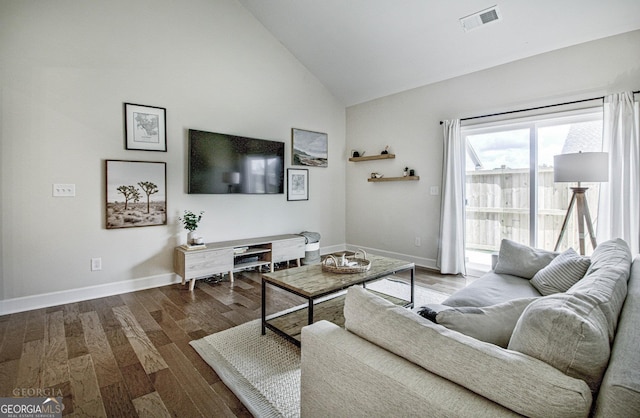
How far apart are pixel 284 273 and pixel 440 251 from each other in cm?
267

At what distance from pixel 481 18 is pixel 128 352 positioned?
4494mm

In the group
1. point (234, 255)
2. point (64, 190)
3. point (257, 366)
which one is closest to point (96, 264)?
point (64, 190)

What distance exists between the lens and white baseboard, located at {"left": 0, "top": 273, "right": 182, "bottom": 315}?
2.96 meters

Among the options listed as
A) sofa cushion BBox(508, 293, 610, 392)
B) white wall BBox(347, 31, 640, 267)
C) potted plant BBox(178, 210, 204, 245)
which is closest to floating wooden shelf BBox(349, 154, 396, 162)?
white wall BBox(347, 31, 640, 267)

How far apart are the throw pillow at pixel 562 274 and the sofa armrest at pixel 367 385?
1797 mm

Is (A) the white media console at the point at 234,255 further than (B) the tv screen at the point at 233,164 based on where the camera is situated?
No

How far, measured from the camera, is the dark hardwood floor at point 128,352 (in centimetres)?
174

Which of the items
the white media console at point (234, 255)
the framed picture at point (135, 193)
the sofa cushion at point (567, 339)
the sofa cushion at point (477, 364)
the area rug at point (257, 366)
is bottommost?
the area rug at point (257, 366)

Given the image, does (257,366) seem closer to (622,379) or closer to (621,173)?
(622,379)

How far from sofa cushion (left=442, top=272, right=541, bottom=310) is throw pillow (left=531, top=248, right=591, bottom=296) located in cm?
8

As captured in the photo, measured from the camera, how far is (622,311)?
42.9 inches

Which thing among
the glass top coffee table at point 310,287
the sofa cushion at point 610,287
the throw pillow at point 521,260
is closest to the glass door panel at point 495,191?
the throw pillow at point 521,260

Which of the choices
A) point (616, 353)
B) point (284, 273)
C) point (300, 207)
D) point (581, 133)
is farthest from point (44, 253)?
point (581, 133)

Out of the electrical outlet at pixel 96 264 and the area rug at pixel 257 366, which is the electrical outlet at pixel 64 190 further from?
the area rug at pixel 257 366
